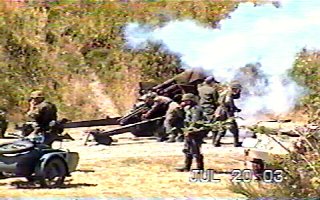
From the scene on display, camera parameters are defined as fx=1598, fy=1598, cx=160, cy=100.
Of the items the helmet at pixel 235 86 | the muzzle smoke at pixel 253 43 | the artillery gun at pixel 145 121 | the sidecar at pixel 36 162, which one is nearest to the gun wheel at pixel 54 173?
the sidecar at pixel 36 162

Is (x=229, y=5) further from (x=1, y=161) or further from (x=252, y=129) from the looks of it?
(x=1, y=161)

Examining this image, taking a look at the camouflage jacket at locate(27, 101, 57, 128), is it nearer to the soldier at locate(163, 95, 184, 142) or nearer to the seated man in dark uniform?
the seated man in dark uniform

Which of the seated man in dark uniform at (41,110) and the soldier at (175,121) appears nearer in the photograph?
the seated man in dark uniform at (41,110)

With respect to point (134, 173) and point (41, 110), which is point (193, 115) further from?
point (41, 110)

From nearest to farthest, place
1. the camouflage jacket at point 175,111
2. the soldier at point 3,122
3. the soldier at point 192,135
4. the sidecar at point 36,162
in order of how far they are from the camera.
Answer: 1. the sidecar at point 36,162
2. the soldier at point 3,122
3. the soldier at point 192,135
4. the camouflage jacket at point 175,111

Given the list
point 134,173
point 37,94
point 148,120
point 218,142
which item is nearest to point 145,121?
point 148,120

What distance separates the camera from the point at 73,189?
10.1 metres

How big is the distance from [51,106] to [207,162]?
1068mm

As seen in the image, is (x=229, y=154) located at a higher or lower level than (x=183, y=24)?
lower

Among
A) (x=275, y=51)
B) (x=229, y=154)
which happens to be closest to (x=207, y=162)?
(x=229, y=154)

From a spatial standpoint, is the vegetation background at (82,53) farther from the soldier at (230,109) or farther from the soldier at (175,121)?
the soldier at (230,109)

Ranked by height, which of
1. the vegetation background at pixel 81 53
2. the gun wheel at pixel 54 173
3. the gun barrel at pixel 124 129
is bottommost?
the gun wheel at pixel 54 173

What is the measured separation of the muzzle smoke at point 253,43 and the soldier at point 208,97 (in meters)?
0.06

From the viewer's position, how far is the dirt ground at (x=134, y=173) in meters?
10.1
